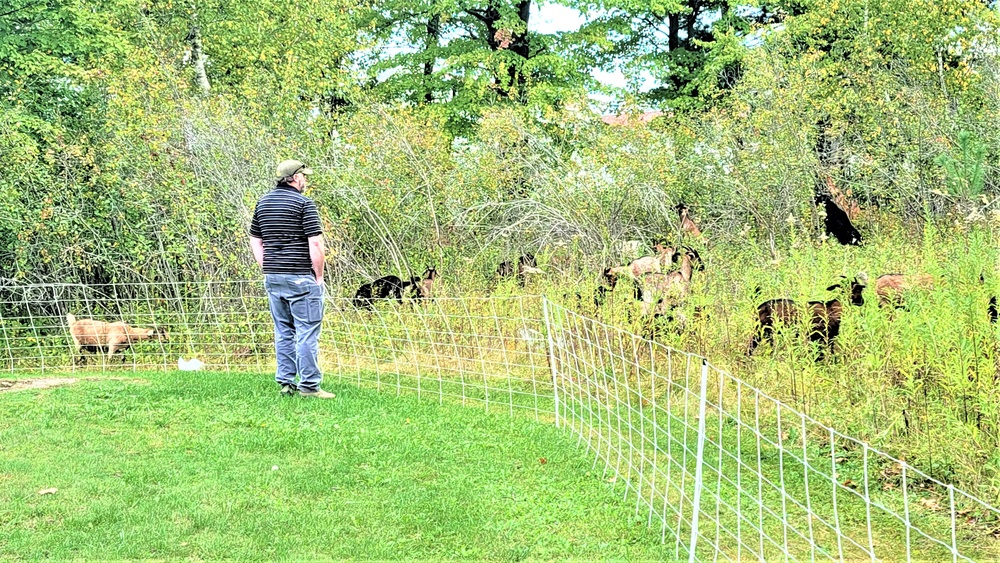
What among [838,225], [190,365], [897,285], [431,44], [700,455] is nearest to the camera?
[700,455]

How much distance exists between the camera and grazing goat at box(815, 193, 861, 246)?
30.6 feet

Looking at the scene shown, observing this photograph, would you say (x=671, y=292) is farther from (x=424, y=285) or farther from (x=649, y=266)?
(x=424, y=285)

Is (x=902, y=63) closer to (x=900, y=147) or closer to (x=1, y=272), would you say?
(x=900, y=147)

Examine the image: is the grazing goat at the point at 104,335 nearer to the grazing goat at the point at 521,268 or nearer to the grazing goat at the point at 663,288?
the grazing goat at the point at 521,268

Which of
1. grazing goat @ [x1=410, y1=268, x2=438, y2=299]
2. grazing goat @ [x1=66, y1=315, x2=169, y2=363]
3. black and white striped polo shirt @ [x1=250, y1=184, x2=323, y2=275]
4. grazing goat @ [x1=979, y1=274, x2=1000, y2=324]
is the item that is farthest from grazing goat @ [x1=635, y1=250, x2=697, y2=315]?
grazing goat @ [x1=66, y1=315, x2=169, y2=363]

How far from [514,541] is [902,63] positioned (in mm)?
12721

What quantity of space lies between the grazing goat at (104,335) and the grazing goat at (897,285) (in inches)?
260

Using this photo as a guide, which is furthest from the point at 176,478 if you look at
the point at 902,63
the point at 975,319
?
the point at 902,63

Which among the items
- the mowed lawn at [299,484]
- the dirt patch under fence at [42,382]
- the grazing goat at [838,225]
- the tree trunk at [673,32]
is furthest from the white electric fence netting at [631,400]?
the tree trunk at [673,32]

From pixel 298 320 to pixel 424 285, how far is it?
275cm

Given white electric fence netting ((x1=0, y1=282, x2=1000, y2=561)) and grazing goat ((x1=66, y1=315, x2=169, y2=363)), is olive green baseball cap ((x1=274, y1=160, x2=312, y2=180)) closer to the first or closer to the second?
white electric fence netting ((x1=0, y1=282, x2=1000, y2=561))

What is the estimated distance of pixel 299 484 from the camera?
403 centimetres

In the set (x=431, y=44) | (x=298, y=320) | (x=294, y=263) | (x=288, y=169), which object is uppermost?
(x=431, y=44)

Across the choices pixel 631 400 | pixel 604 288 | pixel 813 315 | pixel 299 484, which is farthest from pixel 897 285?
pixel 299 484
